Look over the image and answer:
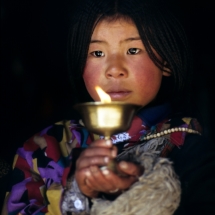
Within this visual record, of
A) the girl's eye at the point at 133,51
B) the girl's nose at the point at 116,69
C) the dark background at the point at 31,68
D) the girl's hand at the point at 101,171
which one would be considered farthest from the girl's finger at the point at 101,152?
the dark background at the point at 31,68

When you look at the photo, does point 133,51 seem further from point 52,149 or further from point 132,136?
point 52,149

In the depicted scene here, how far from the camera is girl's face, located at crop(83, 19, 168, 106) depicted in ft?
6.95

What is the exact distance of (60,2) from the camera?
278 centimetres

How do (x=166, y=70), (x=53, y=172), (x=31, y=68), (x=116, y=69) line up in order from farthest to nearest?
(x=31, y=68)
(x=166, y=70)
(x=53, y=172)
(x=116, y=69)

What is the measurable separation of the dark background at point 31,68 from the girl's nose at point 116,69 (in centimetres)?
66

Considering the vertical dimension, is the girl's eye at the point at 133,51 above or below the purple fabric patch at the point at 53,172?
above

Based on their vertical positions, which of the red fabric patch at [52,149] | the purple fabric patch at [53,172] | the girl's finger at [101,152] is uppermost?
the girl's finger at [101,152]

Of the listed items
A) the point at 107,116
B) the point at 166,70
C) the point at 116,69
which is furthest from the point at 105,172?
the point at 166,70

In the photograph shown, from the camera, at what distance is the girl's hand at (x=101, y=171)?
1620mm

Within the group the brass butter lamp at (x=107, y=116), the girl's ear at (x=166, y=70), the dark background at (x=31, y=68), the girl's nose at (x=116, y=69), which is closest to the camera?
the brass butter lamp at (x=107, y=116)

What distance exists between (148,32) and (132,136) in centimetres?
40

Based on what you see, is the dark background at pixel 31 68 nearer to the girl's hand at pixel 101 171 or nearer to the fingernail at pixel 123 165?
the girl's hand at pixel 101 171

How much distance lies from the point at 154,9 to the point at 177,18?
0.40 feet

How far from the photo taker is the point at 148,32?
2189 mm
